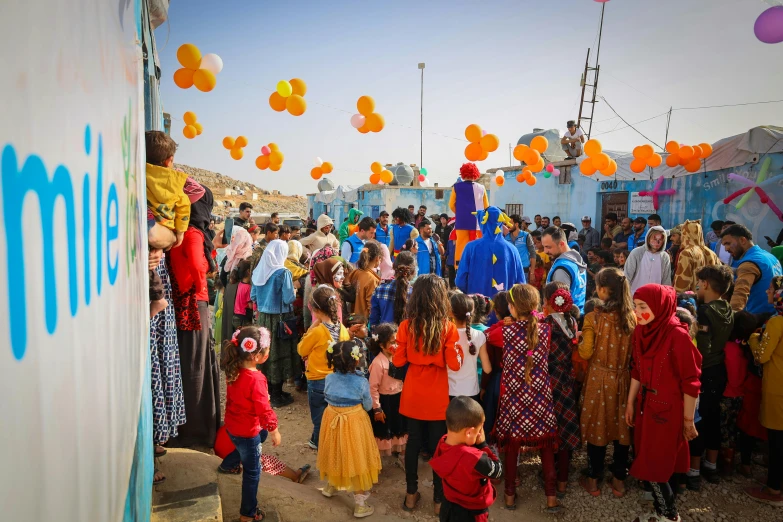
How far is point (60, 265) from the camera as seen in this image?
690 millimetres

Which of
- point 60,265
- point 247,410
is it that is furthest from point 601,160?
point 60,265

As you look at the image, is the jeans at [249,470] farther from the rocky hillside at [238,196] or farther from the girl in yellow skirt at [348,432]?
the rocky hillside at [238,196]

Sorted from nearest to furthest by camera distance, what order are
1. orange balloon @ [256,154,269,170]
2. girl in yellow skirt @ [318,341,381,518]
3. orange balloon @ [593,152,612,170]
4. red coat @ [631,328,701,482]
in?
red coat @ [631,328,701,482], girl in yellow skirt @ [318,341,381,518], orange balloon @ [593,152,612,170], orange balloon @ [256,154,269,170]

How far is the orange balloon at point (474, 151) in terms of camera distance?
1044 centimetres

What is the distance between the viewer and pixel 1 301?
0.48 meters

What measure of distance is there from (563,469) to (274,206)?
48.0 meters

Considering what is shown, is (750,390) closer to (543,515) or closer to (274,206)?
(543,515)

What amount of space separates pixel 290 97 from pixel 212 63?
2.59 metres

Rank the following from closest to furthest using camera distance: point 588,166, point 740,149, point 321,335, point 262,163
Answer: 1. point 321,335
2. point 740,149
3. point 588,166
4. point 262,163

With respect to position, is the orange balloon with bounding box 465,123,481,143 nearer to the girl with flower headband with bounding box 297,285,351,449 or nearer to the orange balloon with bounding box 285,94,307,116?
the orange balloon with bounding box 285,94,307,116

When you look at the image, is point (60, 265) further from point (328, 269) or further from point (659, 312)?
point (328, 269)

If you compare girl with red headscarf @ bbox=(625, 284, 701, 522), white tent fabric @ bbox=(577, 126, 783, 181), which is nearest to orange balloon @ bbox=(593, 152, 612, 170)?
white tent fabric @ bbox=(577, 126, 783, 181)

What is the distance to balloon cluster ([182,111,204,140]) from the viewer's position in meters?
10.3

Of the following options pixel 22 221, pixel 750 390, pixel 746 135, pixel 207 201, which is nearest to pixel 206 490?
pixel 207 201
